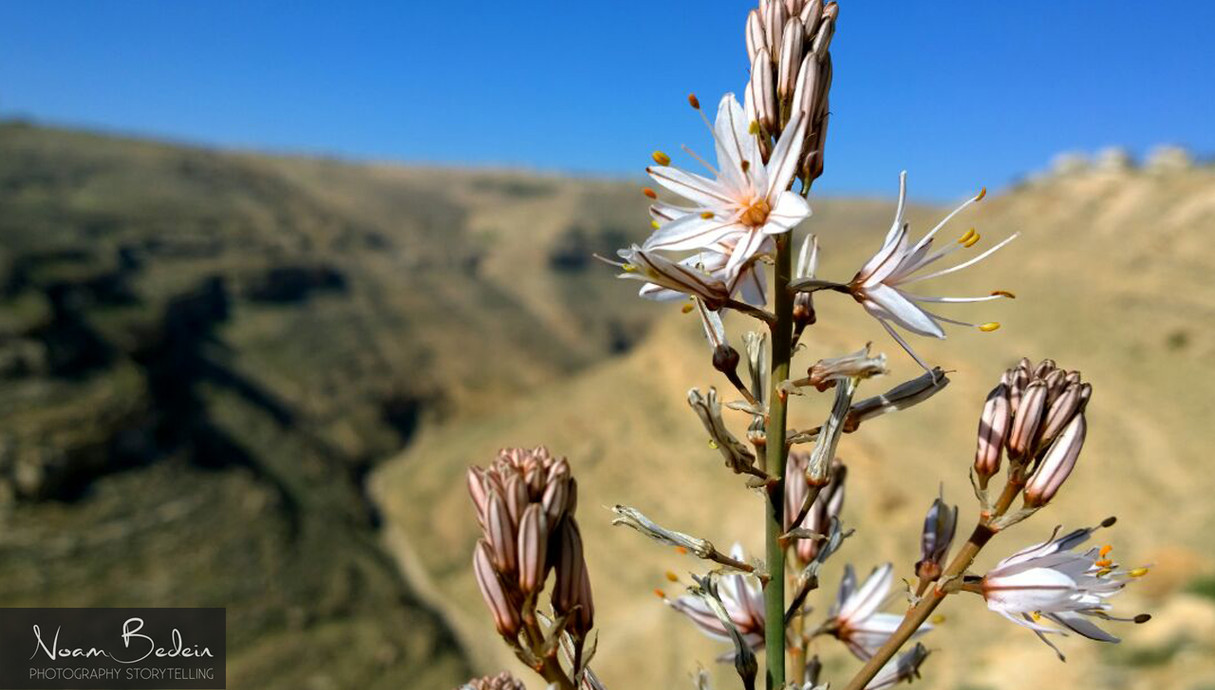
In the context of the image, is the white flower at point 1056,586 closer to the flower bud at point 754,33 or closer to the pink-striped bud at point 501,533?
the pink-striped bud at point 501,533

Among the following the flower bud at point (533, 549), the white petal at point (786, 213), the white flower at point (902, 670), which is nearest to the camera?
the white petal at point (786, 213)

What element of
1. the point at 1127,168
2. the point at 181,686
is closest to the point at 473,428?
the point at 181,686

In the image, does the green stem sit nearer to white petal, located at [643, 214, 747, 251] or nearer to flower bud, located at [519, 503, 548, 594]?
white petal, located at [643, 214, 747, 251]

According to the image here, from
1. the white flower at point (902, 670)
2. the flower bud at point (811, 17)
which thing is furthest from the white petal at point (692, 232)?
the white flower at point (902, 670)

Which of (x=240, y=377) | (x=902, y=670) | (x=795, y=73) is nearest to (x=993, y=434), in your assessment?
(x=902, y=670)

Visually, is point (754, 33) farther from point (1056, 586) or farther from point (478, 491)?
point (1056, 586)

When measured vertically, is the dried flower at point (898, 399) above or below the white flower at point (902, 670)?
above

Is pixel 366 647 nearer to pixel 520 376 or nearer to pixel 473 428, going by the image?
pixel 473 428

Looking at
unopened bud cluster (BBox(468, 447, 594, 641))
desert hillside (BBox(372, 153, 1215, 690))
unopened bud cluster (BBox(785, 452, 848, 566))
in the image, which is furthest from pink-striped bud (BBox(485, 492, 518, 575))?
desert hillside (BBox(372, 153, 1215, 690))
